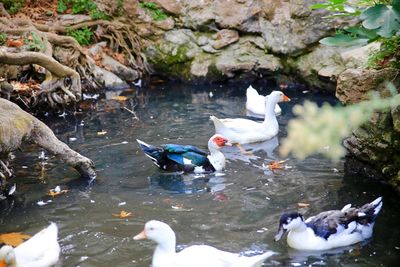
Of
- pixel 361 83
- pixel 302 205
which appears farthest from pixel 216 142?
pixel 361 83

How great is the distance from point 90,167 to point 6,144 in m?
1.29

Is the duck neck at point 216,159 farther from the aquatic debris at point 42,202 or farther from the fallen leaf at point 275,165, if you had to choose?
the aquatic debris at point 42,202

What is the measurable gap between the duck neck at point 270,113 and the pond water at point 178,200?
340 mm

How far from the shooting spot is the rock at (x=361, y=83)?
6539 mm

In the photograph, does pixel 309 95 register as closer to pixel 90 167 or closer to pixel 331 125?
pixel 90 167

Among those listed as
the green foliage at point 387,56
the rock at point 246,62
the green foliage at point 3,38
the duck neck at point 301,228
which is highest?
the green foliage at point 387,56

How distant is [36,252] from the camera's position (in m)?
5.12

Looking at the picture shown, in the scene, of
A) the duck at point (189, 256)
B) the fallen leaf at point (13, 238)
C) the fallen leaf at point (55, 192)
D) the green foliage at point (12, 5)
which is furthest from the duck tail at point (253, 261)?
the green foliage at point (12, 5)

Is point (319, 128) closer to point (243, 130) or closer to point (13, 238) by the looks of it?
point (13, 238)

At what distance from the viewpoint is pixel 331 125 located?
150 centimetres

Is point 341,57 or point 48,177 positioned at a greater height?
point 341,57

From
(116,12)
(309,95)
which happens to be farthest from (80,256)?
(116,12)

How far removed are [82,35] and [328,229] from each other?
9.78 meters

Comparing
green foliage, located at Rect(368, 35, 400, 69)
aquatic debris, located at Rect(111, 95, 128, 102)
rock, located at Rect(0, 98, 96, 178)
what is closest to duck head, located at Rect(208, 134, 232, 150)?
rock, located at Rect(0, 98, 96, 178)
